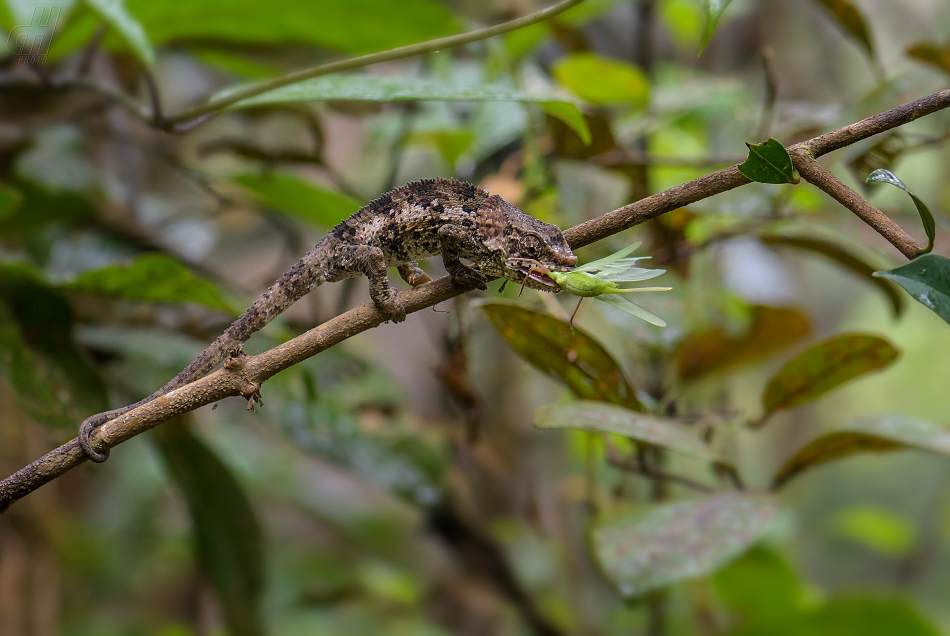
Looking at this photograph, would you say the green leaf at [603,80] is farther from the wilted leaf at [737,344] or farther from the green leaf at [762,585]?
the green leaf at [762,585]

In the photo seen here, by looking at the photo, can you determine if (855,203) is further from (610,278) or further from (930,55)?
(930,55)

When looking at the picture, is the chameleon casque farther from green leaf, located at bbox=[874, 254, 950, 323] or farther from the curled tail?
green leaf, located at bbox=[874, 254, 950, 323]

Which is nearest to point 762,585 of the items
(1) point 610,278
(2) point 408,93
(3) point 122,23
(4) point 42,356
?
(1) point 610,278

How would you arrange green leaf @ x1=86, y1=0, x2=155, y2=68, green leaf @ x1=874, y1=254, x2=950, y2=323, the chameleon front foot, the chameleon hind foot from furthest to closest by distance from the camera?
green leaf @ x1=86, y1=0, x2=155, y2=68, the chameleon front foot, the chameleon hind foot, green leaf @ x1=874, y1=254, x2=950, y2=323

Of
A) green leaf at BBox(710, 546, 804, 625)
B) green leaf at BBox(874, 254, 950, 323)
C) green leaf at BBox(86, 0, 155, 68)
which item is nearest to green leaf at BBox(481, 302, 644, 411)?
green leaf at BBox(874, 254, 950, 323)

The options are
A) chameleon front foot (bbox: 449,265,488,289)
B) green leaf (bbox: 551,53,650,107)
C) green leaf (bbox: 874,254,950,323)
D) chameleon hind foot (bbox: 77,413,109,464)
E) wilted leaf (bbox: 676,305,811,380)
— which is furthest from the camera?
green leaf (bbox: 551,53,650,107)

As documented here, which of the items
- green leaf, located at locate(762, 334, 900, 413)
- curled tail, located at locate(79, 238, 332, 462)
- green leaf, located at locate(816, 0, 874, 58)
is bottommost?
green leaf, located at locate(762, 334, 900, 413)

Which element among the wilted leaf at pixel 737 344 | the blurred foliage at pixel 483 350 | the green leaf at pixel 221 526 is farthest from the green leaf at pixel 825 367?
the green leaf at pixel 221 526
